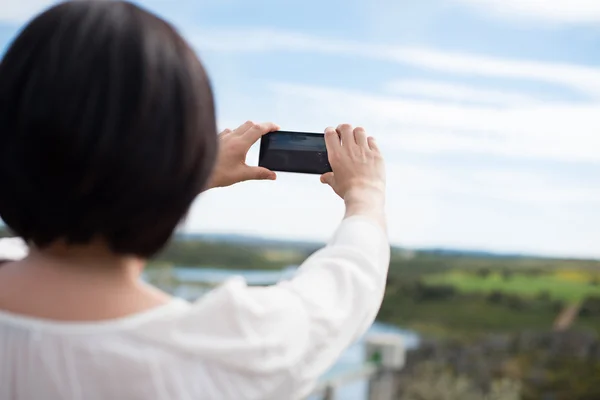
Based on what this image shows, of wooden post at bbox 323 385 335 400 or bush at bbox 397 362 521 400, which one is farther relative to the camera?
bush at bbox 397 362 521 400

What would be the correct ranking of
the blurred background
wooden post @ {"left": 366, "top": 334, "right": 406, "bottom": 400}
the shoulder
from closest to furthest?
the shoulder
wooden post @ {"left": 366, "top": 334, "right": 406, "bottom": 400}
the blurred background

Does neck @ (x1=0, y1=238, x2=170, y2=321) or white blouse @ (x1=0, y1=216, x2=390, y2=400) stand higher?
neck @ (x1=0, y1=238, x2=170, y2=321)

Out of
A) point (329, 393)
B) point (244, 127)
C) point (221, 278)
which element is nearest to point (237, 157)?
point (244, 127)

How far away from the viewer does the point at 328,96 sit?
3418 millimetres

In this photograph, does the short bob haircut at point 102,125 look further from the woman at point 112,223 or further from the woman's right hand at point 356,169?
the woman's right hand at point 356,169

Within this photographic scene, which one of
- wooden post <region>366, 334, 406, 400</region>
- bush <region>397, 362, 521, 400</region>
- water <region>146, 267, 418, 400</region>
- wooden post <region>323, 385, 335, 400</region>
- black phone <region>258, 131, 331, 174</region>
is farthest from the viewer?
bush <region>397, 362, 521, 400</region>

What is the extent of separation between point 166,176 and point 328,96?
300 cm

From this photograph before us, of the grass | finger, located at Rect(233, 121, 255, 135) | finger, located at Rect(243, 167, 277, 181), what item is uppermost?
finger, located at Rect(233, 121, 255, 135)

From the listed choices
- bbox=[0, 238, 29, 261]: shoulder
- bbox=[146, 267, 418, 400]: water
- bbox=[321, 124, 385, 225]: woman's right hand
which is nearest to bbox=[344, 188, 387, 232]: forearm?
bbox=[321, 124, 385, 225]: woman's right hand

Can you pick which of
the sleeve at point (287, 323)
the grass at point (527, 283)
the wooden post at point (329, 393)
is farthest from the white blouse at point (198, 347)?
the grass at point (527, 283)

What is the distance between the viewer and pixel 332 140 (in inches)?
24.9

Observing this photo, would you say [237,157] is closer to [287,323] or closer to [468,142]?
[287,323]

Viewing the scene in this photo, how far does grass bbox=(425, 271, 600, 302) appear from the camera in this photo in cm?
340

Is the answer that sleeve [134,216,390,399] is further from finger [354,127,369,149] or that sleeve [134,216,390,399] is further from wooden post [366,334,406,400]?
wooden post [366,334,406,400]
